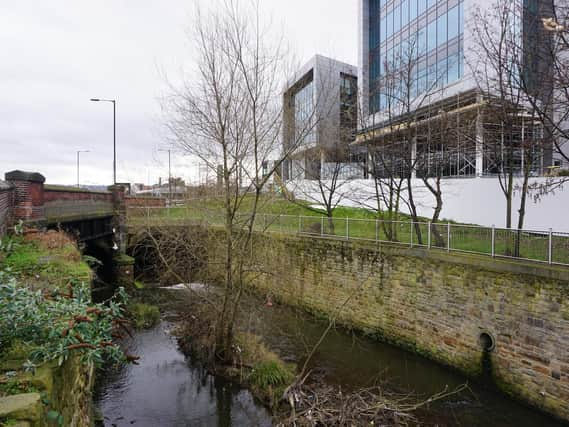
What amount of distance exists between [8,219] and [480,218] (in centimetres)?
1978

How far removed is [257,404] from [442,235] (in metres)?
6.59

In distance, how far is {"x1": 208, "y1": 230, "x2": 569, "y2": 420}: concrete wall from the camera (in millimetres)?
7805

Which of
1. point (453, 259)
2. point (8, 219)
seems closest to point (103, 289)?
point (8, 219)

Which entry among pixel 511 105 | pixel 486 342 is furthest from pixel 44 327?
pixel 511 105

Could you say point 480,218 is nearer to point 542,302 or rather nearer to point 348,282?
point 348,282

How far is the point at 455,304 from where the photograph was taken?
980 cm

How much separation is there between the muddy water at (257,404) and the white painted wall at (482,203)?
692 centimetres

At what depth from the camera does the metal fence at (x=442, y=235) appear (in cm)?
845

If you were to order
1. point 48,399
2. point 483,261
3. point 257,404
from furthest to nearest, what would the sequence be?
point 483,261
point 257,404
point 48,399

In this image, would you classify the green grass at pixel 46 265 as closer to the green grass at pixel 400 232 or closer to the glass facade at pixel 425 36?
the green grass at pixel 400 232

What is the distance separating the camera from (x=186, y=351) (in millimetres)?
10883

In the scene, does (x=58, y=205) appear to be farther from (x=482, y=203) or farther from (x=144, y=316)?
(x=482, y=203)

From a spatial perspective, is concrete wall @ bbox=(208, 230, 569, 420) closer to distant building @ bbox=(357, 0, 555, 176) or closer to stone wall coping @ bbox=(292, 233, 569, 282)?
stone wall coping @ bbox=(292, 233, 569, 282)

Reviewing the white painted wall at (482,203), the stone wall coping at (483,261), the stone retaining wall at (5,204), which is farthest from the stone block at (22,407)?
the white painted wall at (482,203)
